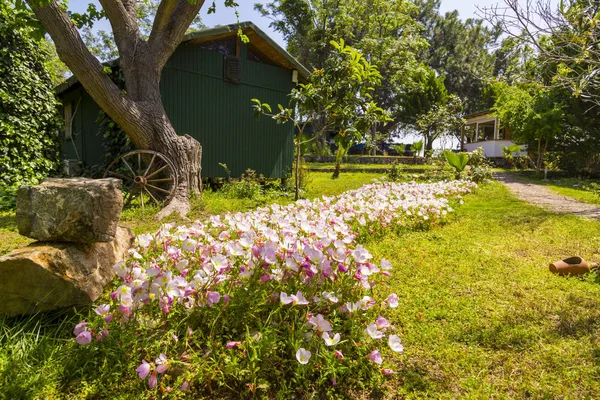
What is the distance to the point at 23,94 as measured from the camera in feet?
24.4

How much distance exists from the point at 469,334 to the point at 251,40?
9.05 m

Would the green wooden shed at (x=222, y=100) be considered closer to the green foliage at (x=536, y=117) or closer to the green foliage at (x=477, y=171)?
the green foliage at (x=477, y=171)

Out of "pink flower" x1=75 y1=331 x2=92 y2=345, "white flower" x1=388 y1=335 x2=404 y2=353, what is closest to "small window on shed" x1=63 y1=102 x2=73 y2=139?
"pink flower" x1=75 y1=331 x2=92 y2=345

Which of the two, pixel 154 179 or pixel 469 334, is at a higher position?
pixel 154 179

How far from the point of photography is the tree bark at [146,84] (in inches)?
253

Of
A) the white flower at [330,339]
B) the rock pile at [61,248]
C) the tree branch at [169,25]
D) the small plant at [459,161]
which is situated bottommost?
the white flower at [330,339]

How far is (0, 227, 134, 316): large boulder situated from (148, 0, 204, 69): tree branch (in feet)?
18.4

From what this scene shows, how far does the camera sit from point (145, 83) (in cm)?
687

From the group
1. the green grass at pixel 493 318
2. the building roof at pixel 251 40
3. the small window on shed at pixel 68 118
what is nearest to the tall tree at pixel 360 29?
the building roof at pixel 251 40

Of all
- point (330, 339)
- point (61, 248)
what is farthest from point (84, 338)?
point (330, 339)

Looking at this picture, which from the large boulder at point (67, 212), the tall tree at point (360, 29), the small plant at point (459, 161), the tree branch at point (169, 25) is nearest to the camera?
the large boulder at point (67, 212)

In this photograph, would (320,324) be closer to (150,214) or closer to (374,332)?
(374,332)

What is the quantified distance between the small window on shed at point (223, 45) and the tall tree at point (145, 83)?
6.78ft

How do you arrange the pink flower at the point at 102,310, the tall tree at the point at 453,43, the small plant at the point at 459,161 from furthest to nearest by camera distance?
the tall tree at the point at 453,43
the small plant at the point at 459,161
the pink flower at the point at 102,310
